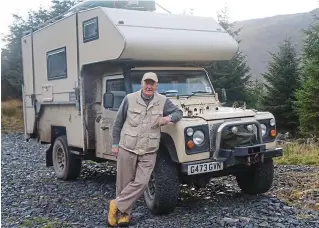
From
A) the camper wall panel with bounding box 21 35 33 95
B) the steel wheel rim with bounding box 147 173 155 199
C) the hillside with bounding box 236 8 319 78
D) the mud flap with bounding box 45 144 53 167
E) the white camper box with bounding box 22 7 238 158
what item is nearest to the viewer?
the steel wheel rim with bounding box 147 173 155 199

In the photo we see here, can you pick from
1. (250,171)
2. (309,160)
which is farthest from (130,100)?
(309,160)

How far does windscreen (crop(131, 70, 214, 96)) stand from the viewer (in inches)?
267

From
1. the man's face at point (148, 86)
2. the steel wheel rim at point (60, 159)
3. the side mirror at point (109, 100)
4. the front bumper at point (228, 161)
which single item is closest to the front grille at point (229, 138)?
the front bumper at point (228, 161)

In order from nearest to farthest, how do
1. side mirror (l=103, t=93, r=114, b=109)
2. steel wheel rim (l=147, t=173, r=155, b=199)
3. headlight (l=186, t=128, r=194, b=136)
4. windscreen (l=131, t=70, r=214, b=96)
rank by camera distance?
headlight (l=186, t=128, r=194, b=136) < steel wheel rim (l=147, t=173, r=155, b=199) < side mirror (l=103, t=93, r=114, b=109) < windscreen (l=131, t=70, r=214, b=96)

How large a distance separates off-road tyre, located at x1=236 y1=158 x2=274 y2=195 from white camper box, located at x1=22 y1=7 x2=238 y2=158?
2.00m

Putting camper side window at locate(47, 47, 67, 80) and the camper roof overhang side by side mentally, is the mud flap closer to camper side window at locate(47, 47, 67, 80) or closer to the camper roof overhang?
camper side window at locate(47, 47, 67, 80)

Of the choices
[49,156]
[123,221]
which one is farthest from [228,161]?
[49,156]

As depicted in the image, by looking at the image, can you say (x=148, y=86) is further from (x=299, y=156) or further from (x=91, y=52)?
(x=299, y=156)

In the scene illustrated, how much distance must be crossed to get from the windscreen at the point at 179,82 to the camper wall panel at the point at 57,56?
1658 millimetres

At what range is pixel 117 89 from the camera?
705 centimetres

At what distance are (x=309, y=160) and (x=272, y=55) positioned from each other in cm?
1050

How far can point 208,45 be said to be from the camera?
280 inches

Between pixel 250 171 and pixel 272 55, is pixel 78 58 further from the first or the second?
pixel 272 55

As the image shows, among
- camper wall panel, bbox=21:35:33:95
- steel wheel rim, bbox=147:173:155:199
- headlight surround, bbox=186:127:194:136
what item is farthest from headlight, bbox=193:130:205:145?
camper wall panel, bbox=21:35:33:95
